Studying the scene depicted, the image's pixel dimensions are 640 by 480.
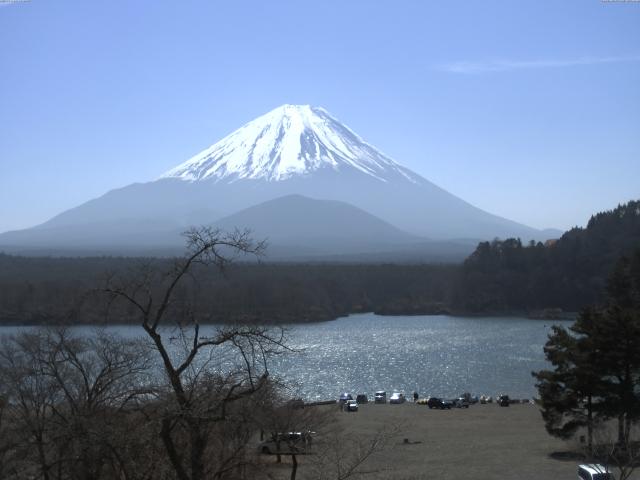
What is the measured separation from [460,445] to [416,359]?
619 inches

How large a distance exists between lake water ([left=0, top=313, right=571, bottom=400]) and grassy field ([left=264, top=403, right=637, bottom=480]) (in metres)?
2.74

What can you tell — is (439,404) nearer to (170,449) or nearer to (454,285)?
A: (170,449)

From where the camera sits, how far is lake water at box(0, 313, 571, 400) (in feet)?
78.6

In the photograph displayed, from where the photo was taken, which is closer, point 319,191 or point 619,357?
point 619,357

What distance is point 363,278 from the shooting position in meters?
61.2

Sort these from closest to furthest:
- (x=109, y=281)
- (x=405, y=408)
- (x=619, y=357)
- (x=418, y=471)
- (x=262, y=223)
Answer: (x=109, y=281)
(x=418, y=471)
(x=619, y=357)
(x=405, y=408)
(x=262, y=223)

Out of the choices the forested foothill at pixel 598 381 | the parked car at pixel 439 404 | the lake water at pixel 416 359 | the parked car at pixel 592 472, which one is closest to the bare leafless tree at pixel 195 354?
the parked car at pixel 592 472

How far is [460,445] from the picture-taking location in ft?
45.9

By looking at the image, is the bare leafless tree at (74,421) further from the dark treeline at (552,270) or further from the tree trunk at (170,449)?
the dark treeline at (552,270)

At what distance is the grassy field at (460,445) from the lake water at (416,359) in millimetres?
2742

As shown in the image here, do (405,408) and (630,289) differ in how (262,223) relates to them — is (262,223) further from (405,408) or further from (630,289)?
(405,408)

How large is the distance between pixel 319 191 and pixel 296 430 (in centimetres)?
15767

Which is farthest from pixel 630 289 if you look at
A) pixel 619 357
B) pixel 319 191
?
pixel 319 191

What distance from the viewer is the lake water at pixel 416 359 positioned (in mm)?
23969
